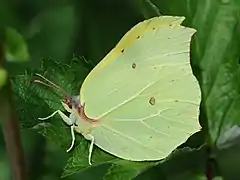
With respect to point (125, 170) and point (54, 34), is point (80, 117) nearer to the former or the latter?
point (125, 170)

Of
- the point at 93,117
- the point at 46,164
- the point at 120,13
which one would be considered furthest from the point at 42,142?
the point at 120,13

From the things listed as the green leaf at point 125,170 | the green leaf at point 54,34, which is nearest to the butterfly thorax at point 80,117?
the green leaf at point 125,170

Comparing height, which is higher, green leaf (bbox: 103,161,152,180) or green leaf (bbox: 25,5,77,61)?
green leaf (bbox: 25,5,77,61)

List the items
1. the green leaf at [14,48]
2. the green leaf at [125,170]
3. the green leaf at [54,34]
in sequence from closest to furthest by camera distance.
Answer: the green leaf at [14,48], the green leaf at [125,170], the green leaf at [54,34]

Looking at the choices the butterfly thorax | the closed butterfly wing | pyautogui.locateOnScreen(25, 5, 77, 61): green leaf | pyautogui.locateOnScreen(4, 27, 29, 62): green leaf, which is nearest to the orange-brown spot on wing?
the closed butterfly wing

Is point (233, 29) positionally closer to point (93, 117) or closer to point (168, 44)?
point (168, 44)

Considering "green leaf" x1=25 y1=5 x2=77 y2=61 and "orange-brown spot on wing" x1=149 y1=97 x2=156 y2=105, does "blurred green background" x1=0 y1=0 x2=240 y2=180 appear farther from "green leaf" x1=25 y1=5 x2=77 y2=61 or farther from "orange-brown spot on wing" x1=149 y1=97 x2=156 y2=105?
"orange-brown spot on wing" x1=149 y1=97 x2=156 y2=105

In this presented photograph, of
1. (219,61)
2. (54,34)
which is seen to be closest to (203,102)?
(219,61)

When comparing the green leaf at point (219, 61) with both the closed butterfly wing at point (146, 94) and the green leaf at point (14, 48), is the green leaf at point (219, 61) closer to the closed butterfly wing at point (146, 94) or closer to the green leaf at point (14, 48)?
the closed butterfly wing at point (146, 94)
